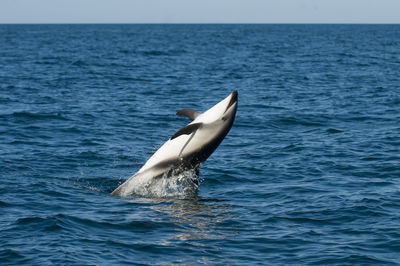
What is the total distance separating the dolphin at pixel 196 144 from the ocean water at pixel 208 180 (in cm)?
88

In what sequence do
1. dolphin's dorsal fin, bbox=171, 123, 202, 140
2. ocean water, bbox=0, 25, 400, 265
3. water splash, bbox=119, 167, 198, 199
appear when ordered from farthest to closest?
water splash, bbox=119, 167, 198, 199
dolphin's dorsal fin, bbox=171, 123, 202, 140
ocean water, bbox=0, 25, 400, 265

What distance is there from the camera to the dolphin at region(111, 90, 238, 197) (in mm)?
15562

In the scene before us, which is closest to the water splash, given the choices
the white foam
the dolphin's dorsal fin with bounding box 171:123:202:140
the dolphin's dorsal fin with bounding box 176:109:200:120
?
the white foam

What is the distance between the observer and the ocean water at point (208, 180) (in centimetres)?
1236

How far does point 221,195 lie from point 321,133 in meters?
9.77

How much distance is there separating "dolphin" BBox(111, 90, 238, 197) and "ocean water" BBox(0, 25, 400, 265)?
34.5 inches

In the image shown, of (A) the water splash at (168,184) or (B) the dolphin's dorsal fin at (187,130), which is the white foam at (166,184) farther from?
(B) the dolphin's dorsal fin at (187,130)

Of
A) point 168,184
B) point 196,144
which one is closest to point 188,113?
point 196,144

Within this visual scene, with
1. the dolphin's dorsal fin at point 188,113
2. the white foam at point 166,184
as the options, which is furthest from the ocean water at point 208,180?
the dolphin's dorsal fin at point 188,113

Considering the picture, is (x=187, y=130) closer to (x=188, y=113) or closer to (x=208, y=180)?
(x=188, y=113)

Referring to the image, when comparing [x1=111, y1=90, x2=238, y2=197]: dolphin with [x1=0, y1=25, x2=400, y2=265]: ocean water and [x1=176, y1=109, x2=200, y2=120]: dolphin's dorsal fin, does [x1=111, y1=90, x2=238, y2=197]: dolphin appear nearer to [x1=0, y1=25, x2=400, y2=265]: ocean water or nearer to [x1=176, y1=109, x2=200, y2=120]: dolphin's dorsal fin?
[x1=176, y1=109, x2=200, y2=120]: dolphin's dorsal fin

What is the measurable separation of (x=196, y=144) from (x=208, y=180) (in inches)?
120

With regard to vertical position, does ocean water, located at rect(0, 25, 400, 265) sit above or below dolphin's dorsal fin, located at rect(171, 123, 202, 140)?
below

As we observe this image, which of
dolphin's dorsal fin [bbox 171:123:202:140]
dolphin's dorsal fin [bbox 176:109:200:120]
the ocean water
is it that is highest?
dolphin's dorsal fin [bbox 176:109:200:120]
